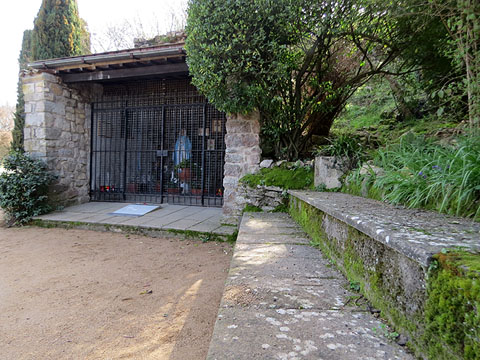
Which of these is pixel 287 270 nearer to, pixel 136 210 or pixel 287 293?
pixel 287 293

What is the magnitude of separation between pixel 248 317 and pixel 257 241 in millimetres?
1111

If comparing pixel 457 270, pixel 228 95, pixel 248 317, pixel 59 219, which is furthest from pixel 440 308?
pixel 59 219

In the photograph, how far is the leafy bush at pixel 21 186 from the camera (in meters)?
4.79

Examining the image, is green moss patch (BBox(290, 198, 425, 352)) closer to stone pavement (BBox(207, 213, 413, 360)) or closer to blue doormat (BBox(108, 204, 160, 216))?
stone pavement (BBox(207, 213, 413, 360))

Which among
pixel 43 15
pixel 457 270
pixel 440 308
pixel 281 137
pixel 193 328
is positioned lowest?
pixel 193 328

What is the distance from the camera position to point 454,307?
612mm

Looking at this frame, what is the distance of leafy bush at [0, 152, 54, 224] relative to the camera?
189 inches

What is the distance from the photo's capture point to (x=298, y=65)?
3.54 metres

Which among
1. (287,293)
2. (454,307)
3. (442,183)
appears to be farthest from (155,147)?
(454,307)

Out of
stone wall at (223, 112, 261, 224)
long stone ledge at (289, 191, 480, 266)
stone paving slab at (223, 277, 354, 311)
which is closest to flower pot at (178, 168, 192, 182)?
stone wall at (223, 112, 261, 224)

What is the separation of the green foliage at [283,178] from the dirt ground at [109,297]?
106 cm

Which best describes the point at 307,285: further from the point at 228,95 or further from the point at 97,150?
the point at 97,150

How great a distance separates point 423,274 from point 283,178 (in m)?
2.82

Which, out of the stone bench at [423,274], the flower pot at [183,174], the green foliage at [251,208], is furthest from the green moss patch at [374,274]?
the flower pot at [183,174]
